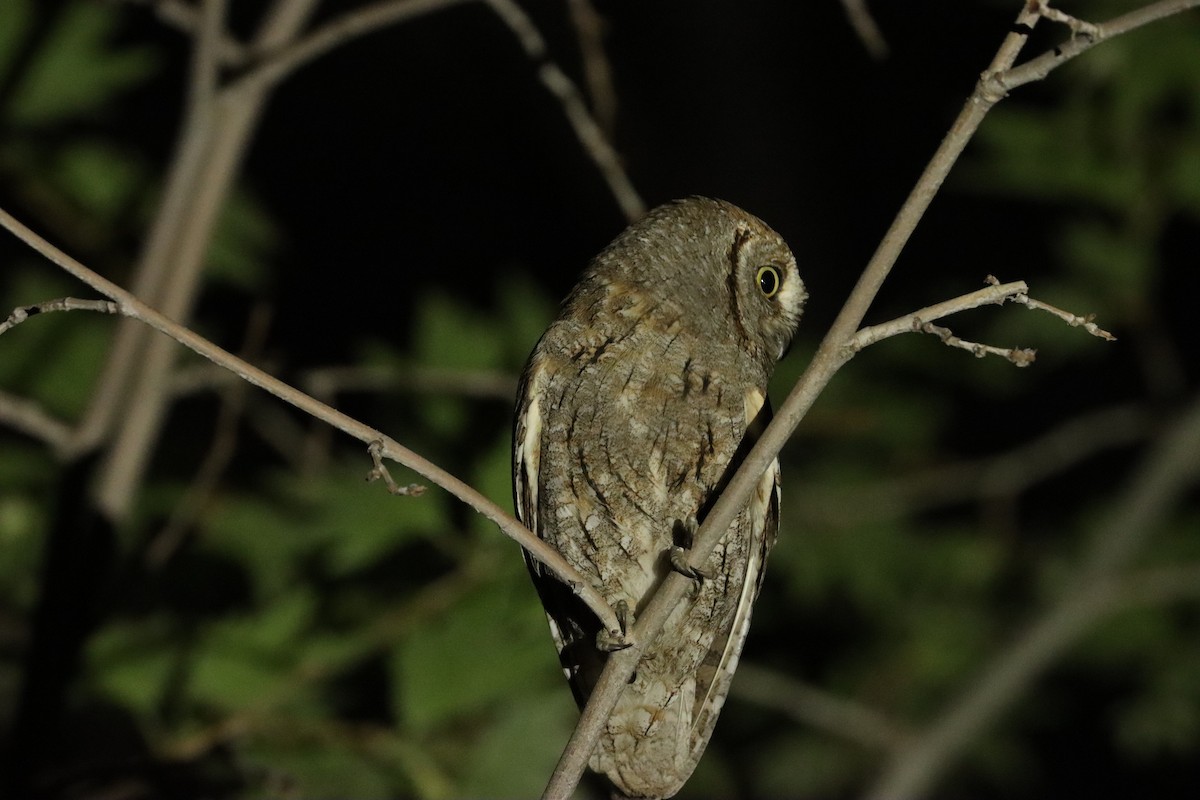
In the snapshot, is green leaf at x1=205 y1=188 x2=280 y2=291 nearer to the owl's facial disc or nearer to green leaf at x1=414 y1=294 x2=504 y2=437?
green leaf at x1=414 y1=294 x2=504 y2=437

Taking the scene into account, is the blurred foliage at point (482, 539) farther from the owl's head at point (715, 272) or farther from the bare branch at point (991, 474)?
the owl's head at point (715, 272)

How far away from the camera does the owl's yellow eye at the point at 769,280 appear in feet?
7.96

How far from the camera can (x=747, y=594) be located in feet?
7.41

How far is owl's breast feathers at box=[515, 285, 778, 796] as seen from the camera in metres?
2.15

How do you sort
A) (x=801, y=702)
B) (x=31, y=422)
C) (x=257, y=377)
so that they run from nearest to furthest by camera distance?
(x=257, y=377), (x=31, y=422), (x=801, y=702)

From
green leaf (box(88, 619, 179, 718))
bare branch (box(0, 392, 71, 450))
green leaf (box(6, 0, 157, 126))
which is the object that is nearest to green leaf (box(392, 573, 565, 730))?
green leaf (box(88, 619, 179, 718))

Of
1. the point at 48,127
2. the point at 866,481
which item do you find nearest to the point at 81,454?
the point at 48,127

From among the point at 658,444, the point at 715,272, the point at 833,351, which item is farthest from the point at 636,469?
the point at 833,351

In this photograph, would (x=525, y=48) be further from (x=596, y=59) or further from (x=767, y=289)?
(x=767, y=289)

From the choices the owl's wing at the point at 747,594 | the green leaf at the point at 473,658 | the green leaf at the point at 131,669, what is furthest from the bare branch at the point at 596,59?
the green leaf at the point at 131,669

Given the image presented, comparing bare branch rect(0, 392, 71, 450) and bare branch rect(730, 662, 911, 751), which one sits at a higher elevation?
bare branch rect(730, 662, 911, 751)

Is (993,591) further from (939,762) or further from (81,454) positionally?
(81,454)

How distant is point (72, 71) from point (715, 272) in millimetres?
1577

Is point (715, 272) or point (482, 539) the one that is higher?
point (715, 272)
